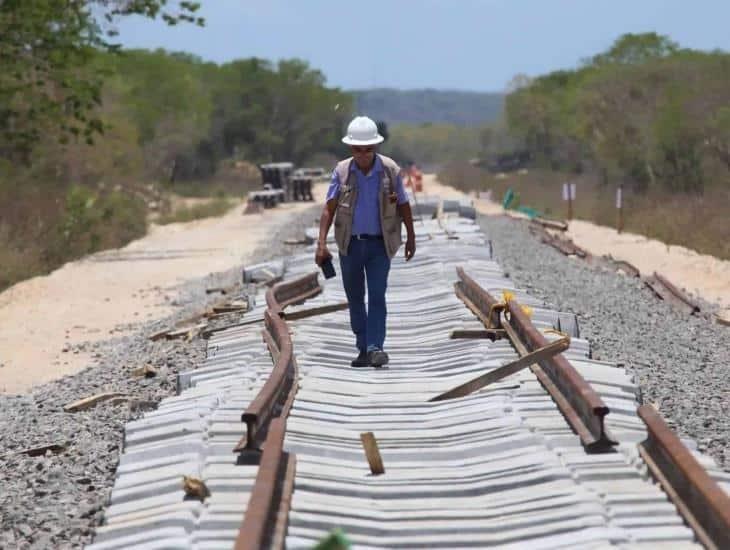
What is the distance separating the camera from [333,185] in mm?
9961

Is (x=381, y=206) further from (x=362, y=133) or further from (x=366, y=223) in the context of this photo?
(x=362, y=133)

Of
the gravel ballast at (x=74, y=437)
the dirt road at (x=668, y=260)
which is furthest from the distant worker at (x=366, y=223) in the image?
the dirt road at (x=668, y=260)

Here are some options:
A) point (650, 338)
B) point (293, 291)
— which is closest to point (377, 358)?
point (650, 338)

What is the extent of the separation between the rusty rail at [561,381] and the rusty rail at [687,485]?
0.73 ft

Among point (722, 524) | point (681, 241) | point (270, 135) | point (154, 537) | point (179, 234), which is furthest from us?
point (270, 135)

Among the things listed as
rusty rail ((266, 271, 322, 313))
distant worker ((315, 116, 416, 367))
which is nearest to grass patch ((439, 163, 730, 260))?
rusty rail ((266, 271, 322, 313))

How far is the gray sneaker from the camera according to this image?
1013 centimetres

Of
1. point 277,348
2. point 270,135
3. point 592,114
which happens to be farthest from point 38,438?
point 270,135

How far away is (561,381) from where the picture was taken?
27.9ft

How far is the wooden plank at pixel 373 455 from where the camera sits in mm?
6961

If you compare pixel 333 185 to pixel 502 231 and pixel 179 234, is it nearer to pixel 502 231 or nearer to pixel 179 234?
pixel 502 231

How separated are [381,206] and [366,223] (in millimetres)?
168

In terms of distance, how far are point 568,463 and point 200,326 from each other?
878 centimetres

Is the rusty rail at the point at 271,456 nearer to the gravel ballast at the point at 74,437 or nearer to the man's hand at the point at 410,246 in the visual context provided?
the gravel ballast at the point at 74,437
